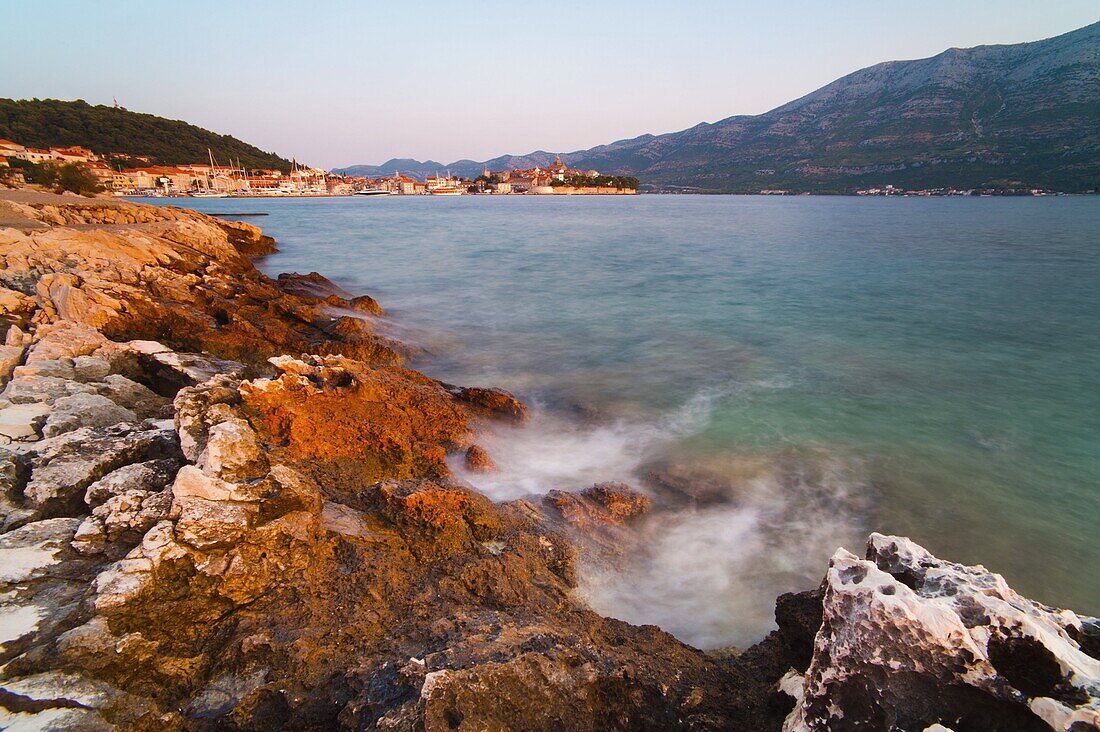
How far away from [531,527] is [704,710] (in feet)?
7.92

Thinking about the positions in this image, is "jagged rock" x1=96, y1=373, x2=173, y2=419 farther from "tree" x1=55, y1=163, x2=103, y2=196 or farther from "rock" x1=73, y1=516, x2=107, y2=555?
"tree" x1=55, y1=163, x2=103, y2=196

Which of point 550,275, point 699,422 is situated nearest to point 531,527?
point 699,422

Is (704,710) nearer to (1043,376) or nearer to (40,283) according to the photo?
(40,283)

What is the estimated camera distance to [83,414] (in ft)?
14.7

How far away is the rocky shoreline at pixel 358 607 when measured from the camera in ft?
6.97

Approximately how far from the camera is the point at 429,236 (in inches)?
1517

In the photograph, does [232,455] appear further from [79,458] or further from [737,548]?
[737,548]

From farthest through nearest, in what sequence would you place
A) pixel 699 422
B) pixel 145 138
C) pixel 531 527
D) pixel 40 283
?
pixel 145 138 < pixel 699 422 < pixel 40 283 < pixel 531 527

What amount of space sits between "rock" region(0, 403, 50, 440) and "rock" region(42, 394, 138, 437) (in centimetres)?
6

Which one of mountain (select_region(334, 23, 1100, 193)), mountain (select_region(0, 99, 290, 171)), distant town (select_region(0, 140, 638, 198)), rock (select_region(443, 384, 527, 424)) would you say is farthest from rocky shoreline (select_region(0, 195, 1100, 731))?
mountain (select_region(334, 23, 1100, 193))

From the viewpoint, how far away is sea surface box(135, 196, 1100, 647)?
17.4 ft

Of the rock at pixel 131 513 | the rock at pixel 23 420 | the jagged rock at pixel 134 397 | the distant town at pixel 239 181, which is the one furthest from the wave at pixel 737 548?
the distant town at pixel 239 181

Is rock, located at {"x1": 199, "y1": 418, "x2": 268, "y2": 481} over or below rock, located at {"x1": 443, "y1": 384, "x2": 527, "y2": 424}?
over

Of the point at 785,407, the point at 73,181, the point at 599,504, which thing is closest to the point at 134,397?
the point at 599,504
